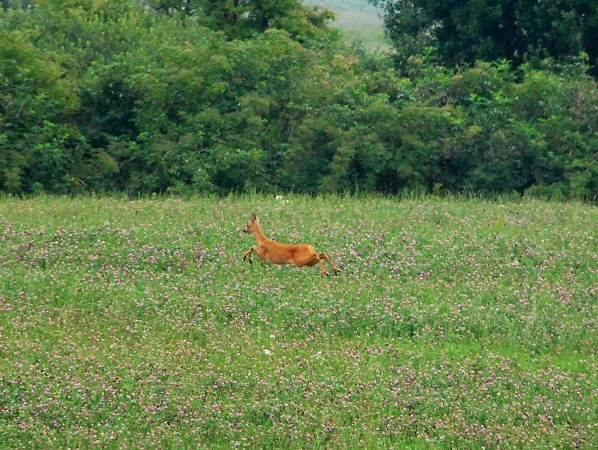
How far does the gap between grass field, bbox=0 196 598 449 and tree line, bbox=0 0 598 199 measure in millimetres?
3315

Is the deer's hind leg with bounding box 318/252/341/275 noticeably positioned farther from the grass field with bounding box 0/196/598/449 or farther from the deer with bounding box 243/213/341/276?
the grass field with bounding box 0/196/598/449

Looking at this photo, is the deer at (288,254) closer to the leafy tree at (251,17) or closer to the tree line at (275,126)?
the tree line at (275,126)

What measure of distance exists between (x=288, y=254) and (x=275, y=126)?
8.04 metres

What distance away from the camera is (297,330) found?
10.2 meters

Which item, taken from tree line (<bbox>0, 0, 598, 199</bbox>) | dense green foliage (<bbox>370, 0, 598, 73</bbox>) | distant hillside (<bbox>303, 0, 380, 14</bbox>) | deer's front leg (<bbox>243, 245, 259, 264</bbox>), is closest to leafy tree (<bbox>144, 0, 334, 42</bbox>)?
dense green foliage (<bbox>370, 0, 598, 73</bbox>)

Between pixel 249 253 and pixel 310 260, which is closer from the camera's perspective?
pixel 310 260

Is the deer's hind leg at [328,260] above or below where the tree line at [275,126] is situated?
below

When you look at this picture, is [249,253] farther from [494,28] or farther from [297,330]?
[494,28]

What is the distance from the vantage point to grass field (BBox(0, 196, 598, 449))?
26.2 feet

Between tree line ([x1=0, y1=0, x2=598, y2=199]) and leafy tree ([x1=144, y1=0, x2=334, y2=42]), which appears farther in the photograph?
leafy tree ([x1=144, y1=0, x2=334, y2=42])

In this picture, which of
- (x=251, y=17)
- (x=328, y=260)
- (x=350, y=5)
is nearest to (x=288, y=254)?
(x=328, y=260)

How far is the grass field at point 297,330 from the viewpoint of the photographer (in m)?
8.00

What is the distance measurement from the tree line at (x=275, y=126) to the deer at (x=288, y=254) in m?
5.45

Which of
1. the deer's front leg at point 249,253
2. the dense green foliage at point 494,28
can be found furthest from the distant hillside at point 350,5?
the deer's front leg at point 249,253
